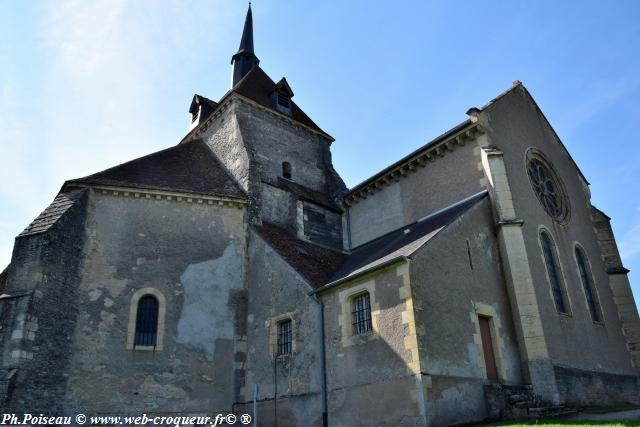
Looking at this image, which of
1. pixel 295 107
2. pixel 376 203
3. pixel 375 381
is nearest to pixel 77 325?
pixel 375 381

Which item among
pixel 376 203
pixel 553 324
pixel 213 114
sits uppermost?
pixel 213 114

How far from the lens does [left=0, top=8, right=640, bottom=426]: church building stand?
455 inches

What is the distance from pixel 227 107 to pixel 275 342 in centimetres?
1087

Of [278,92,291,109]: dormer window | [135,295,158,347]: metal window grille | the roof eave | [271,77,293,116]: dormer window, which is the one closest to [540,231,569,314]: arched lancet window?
the roof eave

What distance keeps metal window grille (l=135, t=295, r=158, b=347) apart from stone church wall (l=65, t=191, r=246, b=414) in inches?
8.4

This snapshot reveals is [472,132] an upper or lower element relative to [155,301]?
upper

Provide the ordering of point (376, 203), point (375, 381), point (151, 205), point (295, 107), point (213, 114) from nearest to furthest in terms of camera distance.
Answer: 1. point (375, 381)
2. point (151, 205)
3. point (376, 203)
4. point (213, 114)
5. point (295, 107)

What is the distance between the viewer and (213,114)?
21.5 metres

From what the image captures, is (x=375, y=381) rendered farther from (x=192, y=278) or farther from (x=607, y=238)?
(x=607, y=238)

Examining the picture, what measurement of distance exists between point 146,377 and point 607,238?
17.1 m

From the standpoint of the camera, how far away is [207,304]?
15219 mm

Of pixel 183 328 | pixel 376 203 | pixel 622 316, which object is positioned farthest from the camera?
pixel 376 203

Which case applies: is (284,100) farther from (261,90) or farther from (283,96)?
(261,90)

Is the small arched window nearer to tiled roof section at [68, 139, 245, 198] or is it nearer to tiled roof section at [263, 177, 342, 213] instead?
tiled roof section at [263, 177, 342, 213]
